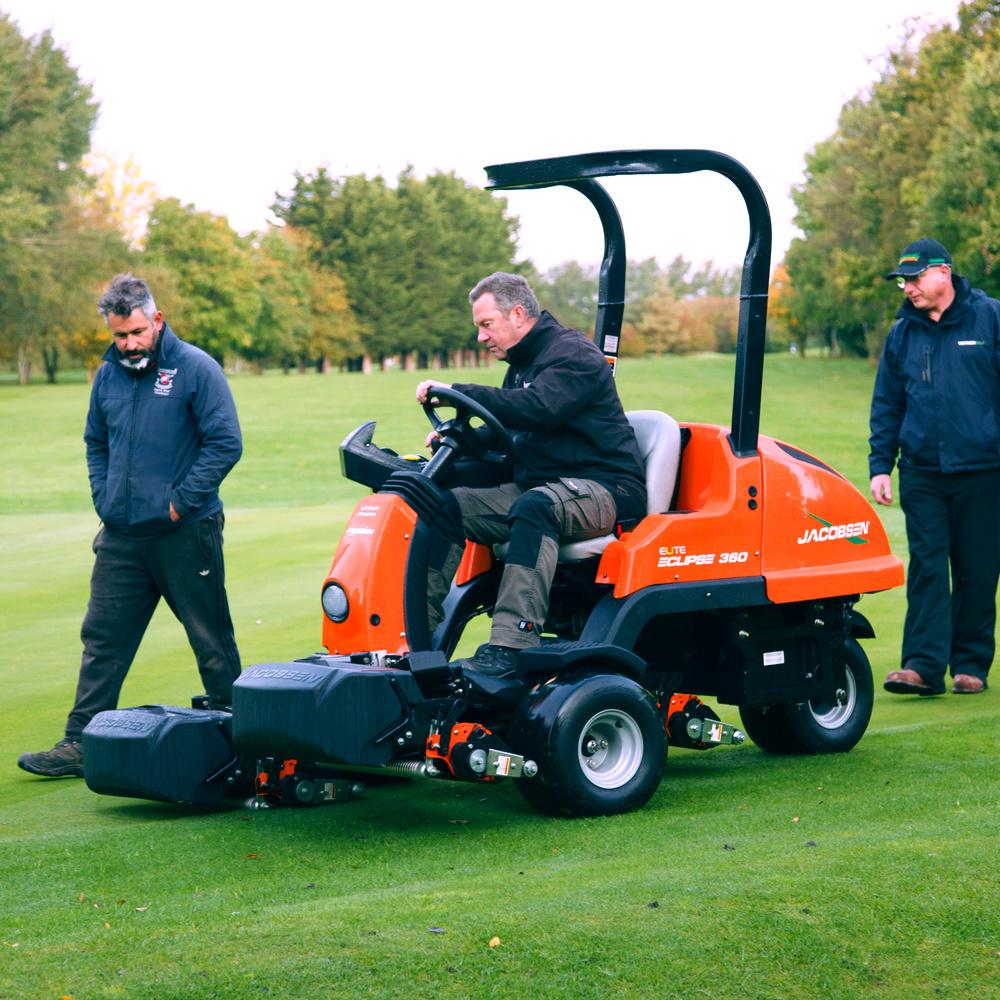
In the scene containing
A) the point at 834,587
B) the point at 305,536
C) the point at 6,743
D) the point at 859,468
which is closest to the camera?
the point at 834,587

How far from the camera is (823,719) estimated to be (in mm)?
6820

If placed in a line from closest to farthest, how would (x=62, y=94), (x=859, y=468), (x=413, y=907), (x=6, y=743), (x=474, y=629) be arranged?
(x=413, y=907) → (x=6, y=743) → (x=474, y=629) → (x=859, y=468) → (x=62, y=94)

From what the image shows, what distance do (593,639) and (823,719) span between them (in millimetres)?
1461

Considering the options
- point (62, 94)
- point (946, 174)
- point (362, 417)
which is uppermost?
point (62, 94)

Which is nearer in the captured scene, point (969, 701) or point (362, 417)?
point (969, 701)

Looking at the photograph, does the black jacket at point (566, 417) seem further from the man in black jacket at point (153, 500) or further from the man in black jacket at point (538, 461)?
the man in black jacket at point (153, 500)

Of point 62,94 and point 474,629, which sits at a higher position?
point 62,94

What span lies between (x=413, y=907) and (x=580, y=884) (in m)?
0.51

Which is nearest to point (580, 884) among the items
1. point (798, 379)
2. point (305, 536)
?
point (305, 536)

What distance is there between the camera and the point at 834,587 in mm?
6504

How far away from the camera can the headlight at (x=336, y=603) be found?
18.1ft

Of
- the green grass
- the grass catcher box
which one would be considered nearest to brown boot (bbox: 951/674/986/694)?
the green grass

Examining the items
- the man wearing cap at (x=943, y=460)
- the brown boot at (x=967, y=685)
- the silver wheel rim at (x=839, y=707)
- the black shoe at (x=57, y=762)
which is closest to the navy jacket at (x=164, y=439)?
the black shoe at (x=57, y=762)

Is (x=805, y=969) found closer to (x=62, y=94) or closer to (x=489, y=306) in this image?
(x=489, y=306)
